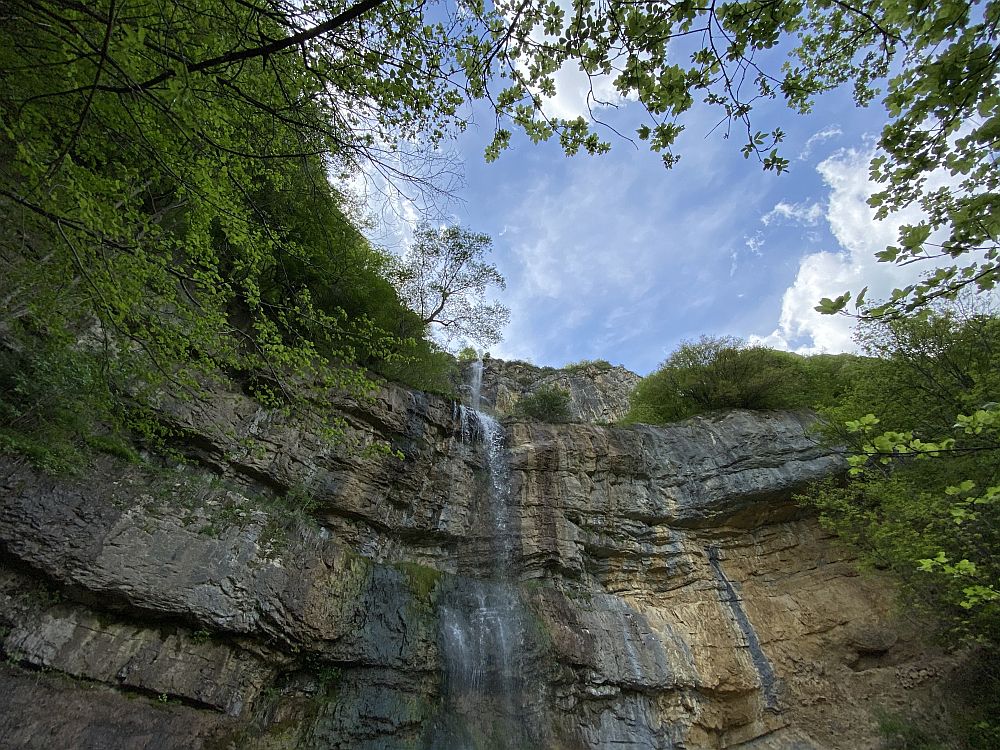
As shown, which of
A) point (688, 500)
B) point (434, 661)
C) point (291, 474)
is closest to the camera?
point (434, 661)

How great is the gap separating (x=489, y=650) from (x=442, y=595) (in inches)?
58.8

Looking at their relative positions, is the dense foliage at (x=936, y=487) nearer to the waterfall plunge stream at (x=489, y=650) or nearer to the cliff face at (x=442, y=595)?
the cliff face at (x=442, y=595)

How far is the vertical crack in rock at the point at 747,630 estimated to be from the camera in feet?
34.8

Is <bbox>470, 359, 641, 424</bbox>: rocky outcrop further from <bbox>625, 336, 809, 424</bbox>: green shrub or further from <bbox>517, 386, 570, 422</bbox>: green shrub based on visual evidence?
<bbox>625, 336, 809, 424</bbox>: green shrub

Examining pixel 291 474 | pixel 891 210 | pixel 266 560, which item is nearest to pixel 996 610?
pixel 891 210

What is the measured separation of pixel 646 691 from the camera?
9.95 m

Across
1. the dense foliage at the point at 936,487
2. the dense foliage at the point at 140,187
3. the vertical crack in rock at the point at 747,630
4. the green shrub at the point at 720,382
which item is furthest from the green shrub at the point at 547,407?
the dense foliage at the point at 140,187

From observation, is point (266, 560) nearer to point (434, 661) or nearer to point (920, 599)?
point (434, 661)

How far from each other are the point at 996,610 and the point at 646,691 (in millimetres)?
6349

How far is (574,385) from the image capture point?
27.4 meters

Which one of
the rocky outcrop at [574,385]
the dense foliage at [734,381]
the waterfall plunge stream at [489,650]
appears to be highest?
the rocky outcrop at [574,385]

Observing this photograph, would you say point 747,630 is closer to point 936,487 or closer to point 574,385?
point 936,487

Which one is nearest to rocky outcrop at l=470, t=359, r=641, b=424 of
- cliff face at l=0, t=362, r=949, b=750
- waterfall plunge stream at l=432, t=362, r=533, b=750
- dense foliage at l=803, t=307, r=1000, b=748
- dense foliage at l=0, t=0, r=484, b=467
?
cliff face at l=0, t=362, r=949, b=750

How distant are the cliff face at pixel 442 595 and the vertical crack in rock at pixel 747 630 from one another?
2.6 inches
